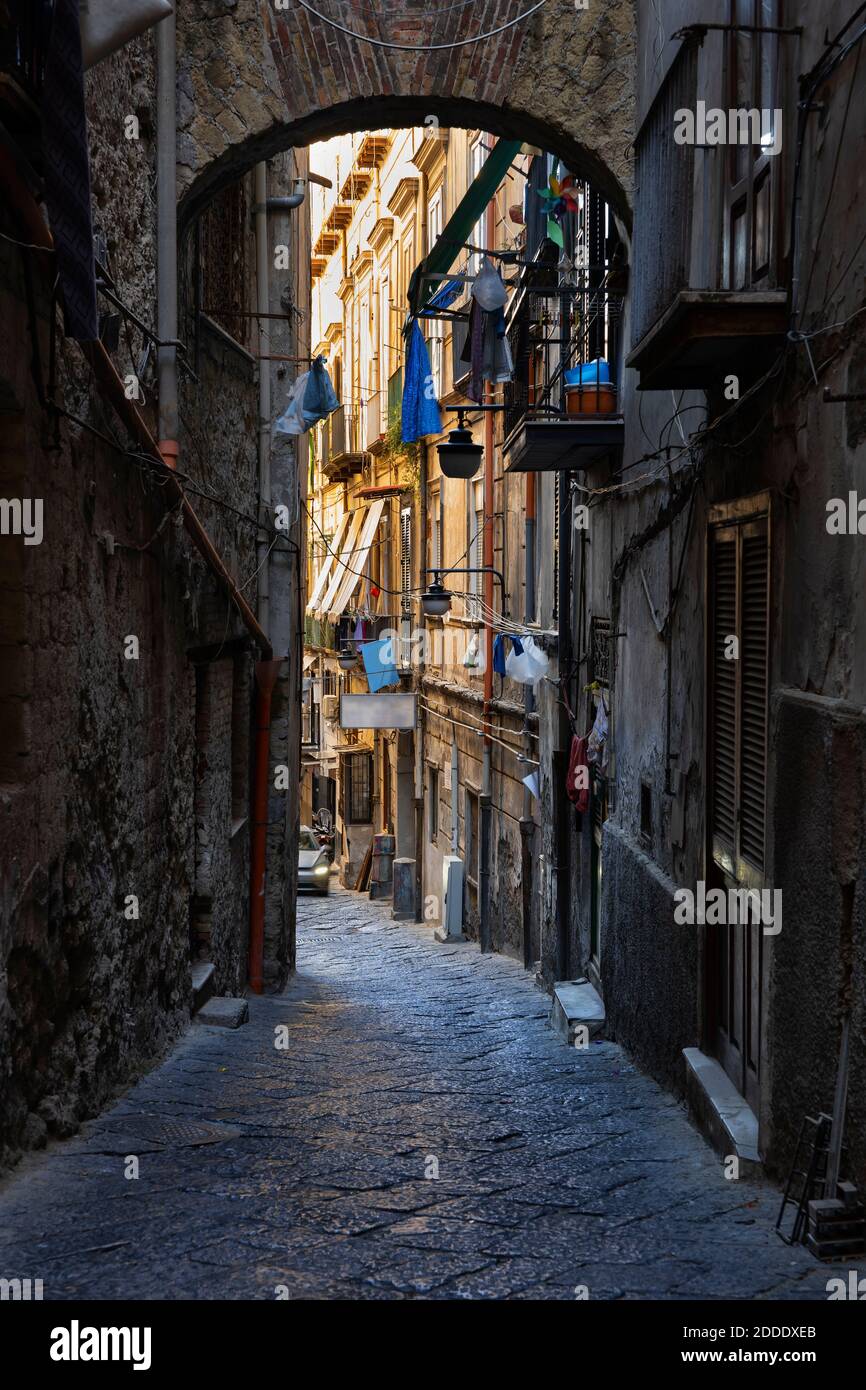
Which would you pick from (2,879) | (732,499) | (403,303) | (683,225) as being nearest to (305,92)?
(683,225)

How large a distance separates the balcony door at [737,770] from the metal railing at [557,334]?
12.0 ft

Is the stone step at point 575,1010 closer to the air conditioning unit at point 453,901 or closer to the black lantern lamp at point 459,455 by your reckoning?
the black lantern lamp at point 459,455

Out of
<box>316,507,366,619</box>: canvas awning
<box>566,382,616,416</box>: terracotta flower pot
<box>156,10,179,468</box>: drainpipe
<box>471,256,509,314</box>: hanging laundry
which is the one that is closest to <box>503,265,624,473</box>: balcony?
<box>566,382,616,416</box>: terracotta flower pot

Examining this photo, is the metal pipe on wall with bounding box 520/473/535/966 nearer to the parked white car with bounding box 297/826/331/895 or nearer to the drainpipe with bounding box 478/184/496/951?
the drainpipe with bounding box 478/184/496/951

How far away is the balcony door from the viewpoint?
19.3ft

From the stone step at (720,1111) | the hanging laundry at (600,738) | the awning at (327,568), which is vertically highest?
the awning at (327,568)

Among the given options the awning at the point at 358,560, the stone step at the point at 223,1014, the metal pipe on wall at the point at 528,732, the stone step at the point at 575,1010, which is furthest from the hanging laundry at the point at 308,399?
the awning at the point at 358,560

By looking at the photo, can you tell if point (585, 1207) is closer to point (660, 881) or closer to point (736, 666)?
point (736, 666)

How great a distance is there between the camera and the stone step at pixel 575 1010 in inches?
381

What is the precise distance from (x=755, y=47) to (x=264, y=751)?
8.08 metres

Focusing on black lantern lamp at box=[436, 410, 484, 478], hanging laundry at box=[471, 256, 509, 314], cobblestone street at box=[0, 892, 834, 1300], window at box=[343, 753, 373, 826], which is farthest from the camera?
window at box=[343, 753, 373, 826]

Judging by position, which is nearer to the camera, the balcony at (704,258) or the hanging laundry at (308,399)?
the balcony at (704,258)

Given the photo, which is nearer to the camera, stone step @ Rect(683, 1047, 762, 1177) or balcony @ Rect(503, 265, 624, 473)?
stone step @ Rect(683, 1047, 762, 1177)

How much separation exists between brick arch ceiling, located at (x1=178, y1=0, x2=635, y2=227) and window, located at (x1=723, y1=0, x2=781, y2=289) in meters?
2.60
